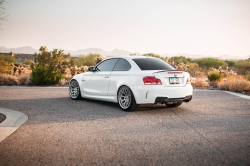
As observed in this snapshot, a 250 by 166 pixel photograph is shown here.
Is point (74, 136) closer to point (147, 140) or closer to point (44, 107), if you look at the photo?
point (147, 140)

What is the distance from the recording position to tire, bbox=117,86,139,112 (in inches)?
306

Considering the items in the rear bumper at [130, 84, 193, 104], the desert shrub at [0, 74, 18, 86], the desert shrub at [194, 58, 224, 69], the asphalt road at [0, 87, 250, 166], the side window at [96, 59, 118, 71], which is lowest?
the asphalt road at [0, 87, 250, 166]

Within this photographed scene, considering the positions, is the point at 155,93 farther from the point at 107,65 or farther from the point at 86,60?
the point at 86,60

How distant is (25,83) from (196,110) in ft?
45.1

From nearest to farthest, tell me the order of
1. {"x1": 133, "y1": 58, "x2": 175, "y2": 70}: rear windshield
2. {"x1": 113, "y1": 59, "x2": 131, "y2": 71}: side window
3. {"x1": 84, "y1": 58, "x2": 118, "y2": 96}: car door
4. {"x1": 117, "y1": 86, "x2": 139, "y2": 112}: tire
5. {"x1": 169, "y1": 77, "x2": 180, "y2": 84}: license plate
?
{"x1": 169, "y1": 77, "x2": 180, "y2": 84}: license plate < {"x1": 117, "y1": 86, "x2": 139, "y2": 112}: tire < {"x1": 133, "y1": 58, "x2": 175, "y2": 70}: rear windshield < {"x1": 113, "y1": 59, "x2": 131, "y2": 71}: side window < {"x1": 84, "y1": 58, "x2": 118, "y2": 96}: car door


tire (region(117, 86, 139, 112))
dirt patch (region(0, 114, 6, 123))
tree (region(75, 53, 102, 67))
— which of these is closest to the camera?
dirt patch (region(0, 114, 6, 123))

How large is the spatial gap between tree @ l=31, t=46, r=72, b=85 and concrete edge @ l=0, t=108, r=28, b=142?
9.90m

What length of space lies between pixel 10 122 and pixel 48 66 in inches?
490

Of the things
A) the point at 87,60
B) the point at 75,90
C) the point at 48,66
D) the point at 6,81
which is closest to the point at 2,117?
the point at 75,90

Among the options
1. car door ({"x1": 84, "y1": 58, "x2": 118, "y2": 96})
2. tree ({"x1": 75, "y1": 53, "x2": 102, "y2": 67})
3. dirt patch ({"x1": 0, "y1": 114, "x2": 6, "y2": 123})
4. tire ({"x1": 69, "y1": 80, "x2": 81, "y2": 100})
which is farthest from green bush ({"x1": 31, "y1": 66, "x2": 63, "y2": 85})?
tree ({"x1": 75, "y1": 53, "x2": 102, "y2": 67})

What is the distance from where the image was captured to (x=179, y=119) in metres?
7.03

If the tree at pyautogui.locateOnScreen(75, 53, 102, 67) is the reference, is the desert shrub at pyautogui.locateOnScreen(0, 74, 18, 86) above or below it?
below

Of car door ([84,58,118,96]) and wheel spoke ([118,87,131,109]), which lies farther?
car door ([84,58,118,96])

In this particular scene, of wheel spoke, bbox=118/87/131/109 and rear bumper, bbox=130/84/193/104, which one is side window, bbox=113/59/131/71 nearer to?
wheel spoke, bbox=118/87/131/109
